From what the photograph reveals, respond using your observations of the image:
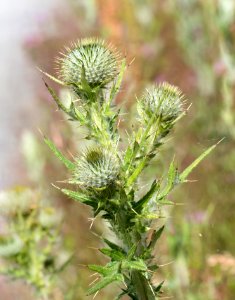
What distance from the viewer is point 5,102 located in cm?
1218

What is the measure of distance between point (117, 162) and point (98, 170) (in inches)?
3.2

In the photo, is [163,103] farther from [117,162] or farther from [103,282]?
[103,282]

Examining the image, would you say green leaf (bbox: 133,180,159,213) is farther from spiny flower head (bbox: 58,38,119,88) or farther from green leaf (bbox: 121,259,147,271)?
spiny flower head (bbox: 58,38,119,88)

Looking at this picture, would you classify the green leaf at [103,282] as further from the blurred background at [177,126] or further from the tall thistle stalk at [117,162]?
the blurred background at [177,126]

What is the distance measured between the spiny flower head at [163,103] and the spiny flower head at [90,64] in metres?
0.14

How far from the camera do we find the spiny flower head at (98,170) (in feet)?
6.40

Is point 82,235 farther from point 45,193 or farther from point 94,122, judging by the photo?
point 94,122

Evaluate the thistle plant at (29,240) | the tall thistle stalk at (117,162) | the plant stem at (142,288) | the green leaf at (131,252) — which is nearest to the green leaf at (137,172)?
the tall thistle stalk at (117,162)

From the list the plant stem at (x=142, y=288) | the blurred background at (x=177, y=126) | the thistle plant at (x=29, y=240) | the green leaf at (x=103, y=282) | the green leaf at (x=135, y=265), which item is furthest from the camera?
the blurred background at (x=177, y=126)

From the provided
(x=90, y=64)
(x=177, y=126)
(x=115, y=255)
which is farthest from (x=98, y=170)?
(x=177, y=126)

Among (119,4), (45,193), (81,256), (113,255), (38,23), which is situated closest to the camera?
(113,255)

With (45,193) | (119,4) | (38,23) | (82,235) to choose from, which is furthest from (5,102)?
(45,193)

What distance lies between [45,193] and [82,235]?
1.57 metres

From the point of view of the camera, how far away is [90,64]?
209cm
